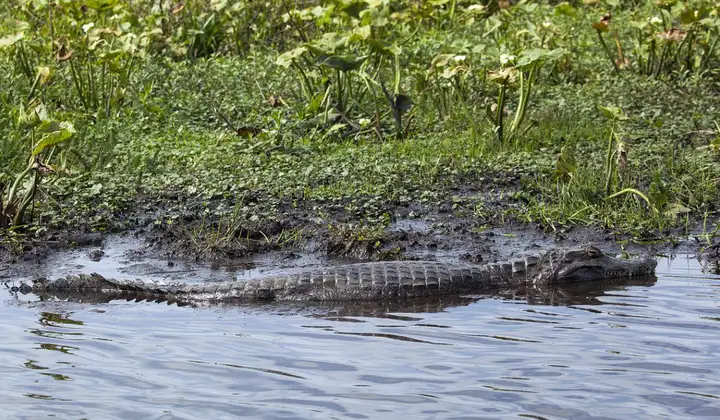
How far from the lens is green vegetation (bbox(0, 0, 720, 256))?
7238 millimetres

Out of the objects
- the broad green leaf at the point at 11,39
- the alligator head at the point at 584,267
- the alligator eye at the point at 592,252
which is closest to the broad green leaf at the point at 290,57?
the broad green leaf at the point at 11,39

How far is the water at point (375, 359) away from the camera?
430cm

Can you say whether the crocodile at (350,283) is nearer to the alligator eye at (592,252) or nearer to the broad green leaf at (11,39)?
Answer: the alligator eye at (592,252)

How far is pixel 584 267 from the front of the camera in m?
6.37

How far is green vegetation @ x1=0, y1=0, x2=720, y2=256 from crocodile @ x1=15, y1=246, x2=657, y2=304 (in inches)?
28.1

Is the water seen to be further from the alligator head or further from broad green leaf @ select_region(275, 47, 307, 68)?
broad green leaf @ select_region(275, 47, 307, 68)

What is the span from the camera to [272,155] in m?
8.41

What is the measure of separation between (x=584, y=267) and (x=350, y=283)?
1.34 meters

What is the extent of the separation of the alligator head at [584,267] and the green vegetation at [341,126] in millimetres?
638

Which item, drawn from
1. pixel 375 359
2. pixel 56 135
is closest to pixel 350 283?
pixel 375 359

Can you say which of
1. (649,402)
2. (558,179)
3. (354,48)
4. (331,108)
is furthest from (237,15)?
(649,402)

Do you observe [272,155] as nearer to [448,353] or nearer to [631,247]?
[631,247]

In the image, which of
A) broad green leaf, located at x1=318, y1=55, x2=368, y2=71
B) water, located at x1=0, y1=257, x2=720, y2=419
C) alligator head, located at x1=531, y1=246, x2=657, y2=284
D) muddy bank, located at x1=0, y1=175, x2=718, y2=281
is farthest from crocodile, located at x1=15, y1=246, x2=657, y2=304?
broad green leaf, located at x1=318, y1=55, x2=368, y2=71

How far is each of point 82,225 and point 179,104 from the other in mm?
2539
